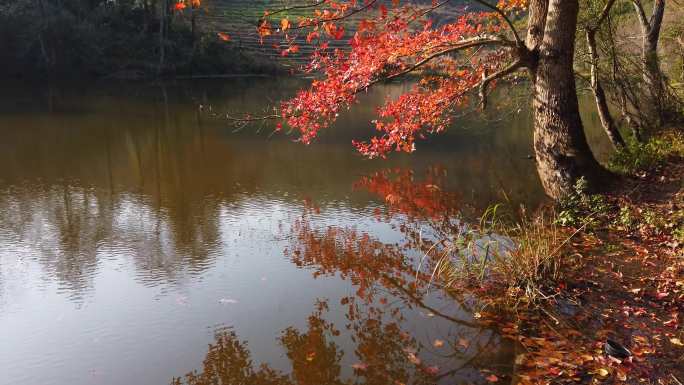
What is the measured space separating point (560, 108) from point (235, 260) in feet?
13.9

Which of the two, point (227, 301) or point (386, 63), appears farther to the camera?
point (386, 63)

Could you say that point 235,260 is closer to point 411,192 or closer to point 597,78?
point 411,192

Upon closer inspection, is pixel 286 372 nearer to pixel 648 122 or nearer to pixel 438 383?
pixel 438 383

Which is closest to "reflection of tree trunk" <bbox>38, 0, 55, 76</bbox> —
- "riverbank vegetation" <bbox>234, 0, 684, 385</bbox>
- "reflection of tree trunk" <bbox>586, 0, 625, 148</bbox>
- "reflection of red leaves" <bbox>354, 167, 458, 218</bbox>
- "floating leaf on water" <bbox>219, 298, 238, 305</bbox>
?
"reflection of red leaves" <bbox>354, 167, 458, 218</bbox>

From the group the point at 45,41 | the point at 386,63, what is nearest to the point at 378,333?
the point at 386,63

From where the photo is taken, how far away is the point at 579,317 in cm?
450

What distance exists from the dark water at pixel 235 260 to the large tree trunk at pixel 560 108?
130 cm

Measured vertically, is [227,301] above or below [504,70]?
below

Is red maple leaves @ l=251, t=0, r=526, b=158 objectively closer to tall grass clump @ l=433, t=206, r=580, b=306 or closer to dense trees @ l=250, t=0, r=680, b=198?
dense trees @ l=250, t=0, r=680, b=198

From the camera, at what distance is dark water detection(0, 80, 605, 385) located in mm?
4215

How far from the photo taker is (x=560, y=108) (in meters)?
6.88

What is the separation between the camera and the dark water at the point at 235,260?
13.8 ft

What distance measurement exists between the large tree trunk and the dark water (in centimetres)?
130

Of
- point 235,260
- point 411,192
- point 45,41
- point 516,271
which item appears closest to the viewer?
point 516,271
